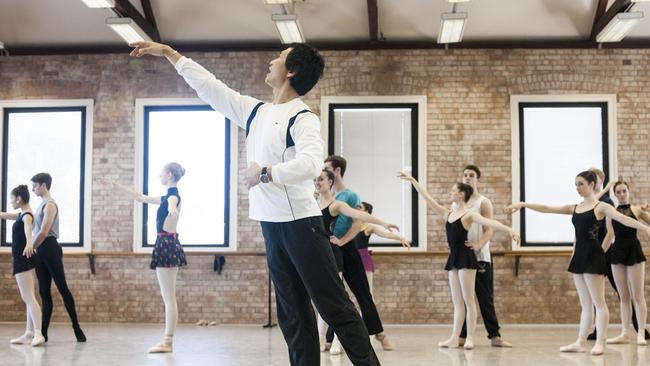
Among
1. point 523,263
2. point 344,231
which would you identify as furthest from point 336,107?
point 344,231

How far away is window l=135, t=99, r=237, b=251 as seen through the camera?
10.4m

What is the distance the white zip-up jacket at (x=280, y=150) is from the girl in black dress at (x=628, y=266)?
513cm

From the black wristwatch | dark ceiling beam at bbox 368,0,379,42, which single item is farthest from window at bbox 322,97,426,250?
the black wristwatch

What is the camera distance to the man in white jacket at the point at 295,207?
10.4 ft

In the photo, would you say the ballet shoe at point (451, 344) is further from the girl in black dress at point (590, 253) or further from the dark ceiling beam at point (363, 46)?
the dark ceiling beam at point (363, 46)

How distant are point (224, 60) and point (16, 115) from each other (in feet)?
9.93

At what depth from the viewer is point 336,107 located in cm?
1033

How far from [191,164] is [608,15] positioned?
5.67m

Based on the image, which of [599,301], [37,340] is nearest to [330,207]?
[599,301]

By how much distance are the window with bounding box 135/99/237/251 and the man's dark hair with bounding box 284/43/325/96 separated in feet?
23.2

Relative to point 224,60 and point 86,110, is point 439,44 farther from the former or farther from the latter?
point 86,110

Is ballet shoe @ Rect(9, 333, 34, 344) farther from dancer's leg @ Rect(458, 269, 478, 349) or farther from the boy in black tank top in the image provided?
dancer's leg @ Rect(458, 269, 478, 349)

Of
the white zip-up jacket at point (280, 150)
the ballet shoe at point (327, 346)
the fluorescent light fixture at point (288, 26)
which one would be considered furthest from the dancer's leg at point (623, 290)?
the white zip-up jacket at point (280, 150)

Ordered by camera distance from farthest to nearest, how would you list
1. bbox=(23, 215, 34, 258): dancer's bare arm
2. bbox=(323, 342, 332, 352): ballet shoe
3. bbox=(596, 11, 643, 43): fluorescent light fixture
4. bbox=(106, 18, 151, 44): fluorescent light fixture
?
bbox=(106, 18, 151, 44): fluorescent light fixture, bbox=(596, 11, 643, 43): fluorescent light fixture, bbox=(23, 215, 34, 258): dancer's bare arm, bbox=(323, 342, 332, 352): ballet shoe
